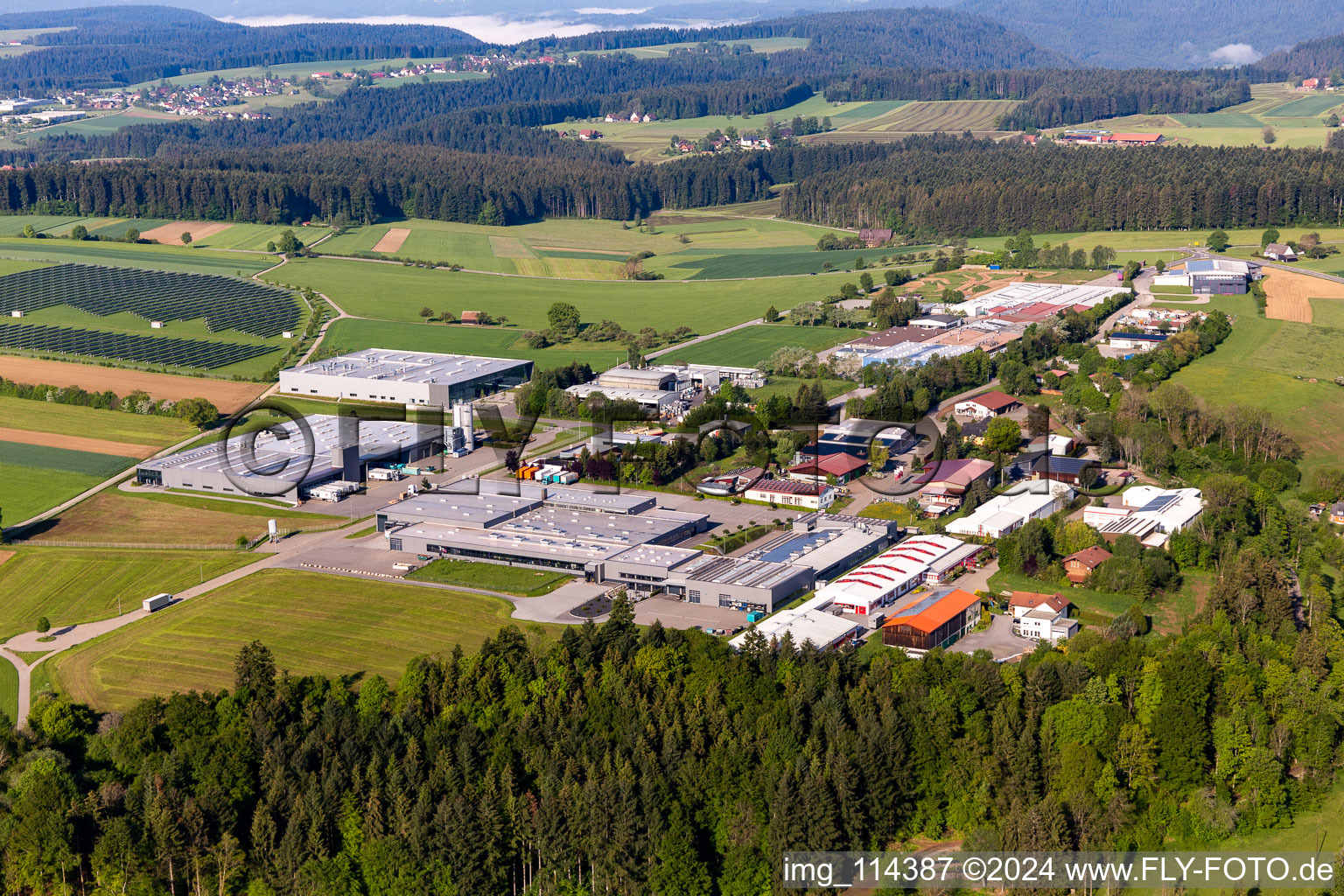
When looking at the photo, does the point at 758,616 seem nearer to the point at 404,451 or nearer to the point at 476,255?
the point at 404,451

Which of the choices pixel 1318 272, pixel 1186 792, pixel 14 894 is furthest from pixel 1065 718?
pixel 1318 272

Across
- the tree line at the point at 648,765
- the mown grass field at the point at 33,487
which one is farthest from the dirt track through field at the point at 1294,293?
the mown grass field at the point at 33,487

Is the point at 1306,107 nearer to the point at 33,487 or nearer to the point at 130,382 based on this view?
the point at 130,382

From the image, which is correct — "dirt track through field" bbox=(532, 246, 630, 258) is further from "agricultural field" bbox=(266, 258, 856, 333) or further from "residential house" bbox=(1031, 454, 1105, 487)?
"residential house" bbox=(1031, 454, 1105, 487)

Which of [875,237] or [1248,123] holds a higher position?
[1248,123]

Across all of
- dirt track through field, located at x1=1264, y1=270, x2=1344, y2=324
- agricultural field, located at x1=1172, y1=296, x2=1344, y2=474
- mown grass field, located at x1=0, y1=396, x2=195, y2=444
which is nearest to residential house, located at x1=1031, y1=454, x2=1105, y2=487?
agricultural field, located at x1=1172, y1=296, x2=1344, y2=474

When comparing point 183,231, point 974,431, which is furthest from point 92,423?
point 183,231
